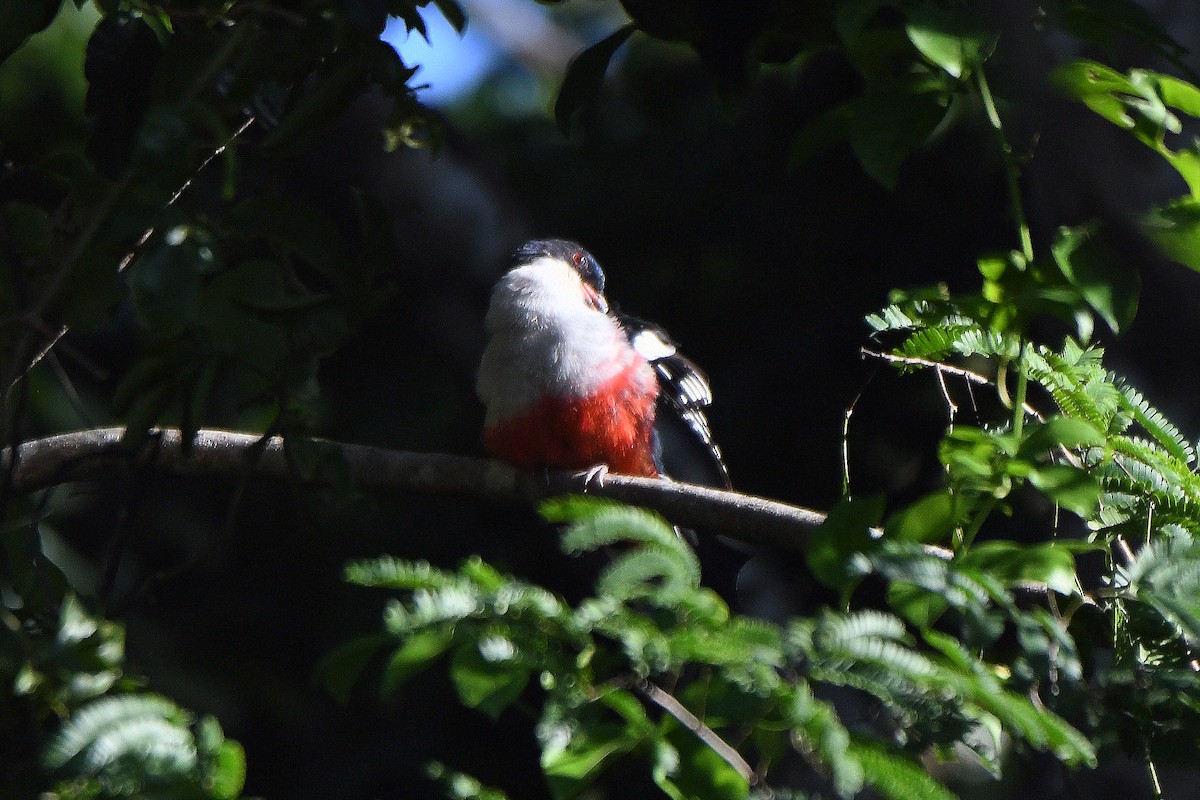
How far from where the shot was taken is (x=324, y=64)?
190 centimetres

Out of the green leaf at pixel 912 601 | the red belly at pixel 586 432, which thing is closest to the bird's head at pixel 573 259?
the red belly at pixel 586 432

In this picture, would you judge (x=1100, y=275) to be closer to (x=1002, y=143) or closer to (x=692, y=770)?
(x=1002, y=143)

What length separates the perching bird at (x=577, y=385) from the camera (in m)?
3.67

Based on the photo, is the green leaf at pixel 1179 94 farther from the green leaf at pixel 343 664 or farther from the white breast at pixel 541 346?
the white breast at pixel 541 346

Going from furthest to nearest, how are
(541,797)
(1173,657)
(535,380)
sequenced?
(535,380)
(541,797)
(1173,657)

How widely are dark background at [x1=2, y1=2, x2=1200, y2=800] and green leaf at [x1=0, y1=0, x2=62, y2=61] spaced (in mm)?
1600

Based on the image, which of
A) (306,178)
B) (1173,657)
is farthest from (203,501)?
(1173,657)

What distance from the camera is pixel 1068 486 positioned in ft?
5.42

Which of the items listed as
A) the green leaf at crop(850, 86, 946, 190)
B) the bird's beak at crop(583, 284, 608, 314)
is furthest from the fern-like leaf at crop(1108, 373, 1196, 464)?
the bird's beak at crop(583, 284, 608, 314)

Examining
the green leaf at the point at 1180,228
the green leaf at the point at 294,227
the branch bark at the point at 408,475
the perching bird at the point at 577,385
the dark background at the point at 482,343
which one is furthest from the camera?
the perching bird at the point at 577,385

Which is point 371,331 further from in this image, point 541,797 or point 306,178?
point 541,797

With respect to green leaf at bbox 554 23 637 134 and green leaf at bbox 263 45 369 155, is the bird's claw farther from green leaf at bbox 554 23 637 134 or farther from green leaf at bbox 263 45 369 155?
green leaf at bbox 263 45 369 155

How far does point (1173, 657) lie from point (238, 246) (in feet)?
4.61

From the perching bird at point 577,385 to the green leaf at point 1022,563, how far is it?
6.54ft
